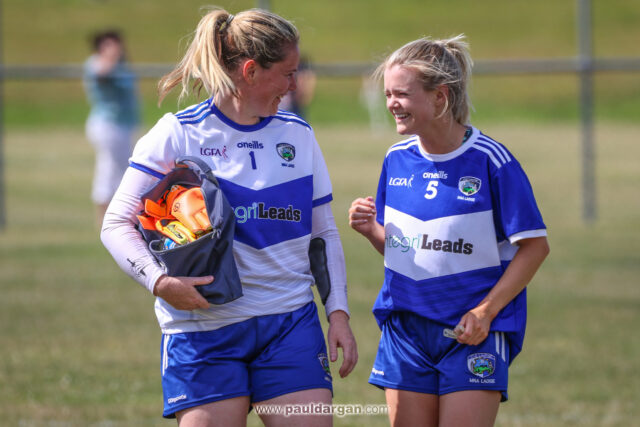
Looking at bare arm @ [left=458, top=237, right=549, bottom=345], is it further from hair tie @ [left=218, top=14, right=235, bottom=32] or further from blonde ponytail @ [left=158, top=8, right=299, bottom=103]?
hair tie @ [left=218, top=14, right=235, bottom=32]

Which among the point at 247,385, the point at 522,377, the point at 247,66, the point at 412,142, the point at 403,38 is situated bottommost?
the point at 522,377

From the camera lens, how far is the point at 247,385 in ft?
10.8

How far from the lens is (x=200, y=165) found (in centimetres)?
326

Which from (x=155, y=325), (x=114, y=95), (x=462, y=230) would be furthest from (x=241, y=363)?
(x=114, y=95)

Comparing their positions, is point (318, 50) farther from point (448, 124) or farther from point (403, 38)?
point (448, 124)

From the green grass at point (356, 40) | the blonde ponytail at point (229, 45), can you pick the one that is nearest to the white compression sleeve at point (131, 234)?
the blonde ponytail at point (229, 45)

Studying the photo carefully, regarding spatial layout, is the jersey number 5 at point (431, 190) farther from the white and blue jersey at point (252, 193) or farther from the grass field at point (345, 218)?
the grass field at point (345, 218)

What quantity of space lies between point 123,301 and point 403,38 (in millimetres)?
14111

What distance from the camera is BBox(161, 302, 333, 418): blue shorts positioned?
3.26 metres

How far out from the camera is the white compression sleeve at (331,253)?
358cm

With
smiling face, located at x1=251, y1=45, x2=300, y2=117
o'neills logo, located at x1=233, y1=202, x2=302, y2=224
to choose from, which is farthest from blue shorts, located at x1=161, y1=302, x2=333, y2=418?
smiling face, located at x1=251, y1=45, x2=300, y2=117

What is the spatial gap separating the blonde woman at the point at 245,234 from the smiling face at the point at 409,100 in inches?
13.8

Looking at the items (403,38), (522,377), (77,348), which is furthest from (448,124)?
(403,38)

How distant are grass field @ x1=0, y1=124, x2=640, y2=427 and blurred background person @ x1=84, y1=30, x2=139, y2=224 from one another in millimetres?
950
